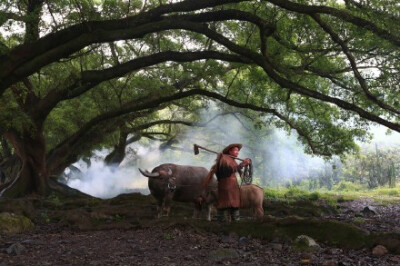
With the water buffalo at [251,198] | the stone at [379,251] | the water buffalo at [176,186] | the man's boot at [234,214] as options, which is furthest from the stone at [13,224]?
the stone at [379,251]

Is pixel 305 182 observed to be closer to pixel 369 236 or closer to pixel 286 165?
pixel 286 165

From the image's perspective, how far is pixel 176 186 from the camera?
11.5 meters

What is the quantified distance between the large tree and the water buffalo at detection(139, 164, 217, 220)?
3.73 metres

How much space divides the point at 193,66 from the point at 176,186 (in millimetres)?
8138

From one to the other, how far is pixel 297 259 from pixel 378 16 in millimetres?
7169

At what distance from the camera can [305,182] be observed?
2406 inches

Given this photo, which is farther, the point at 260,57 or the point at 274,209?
the point at 274,209

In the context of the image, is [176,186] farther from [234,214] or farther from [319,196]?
[319,196]

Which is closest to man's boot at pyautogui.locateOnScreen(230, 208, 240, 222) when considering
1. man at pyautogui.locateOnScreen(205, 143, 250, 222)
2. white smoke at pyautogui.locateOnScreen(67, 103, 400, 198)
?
man at pyautogui.locateOnScreen(205, 143, 250, 222)

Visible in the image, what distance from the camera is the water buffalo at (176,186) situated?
11.3 m

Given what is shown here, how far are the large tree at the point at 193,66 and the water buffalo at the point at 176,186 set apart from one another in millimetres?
3730

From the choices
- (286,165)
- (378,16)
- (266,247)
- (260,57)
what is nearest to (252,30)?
(260,57)

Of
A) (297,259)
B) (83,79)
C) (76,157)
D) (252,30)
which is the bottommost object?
(297,259)

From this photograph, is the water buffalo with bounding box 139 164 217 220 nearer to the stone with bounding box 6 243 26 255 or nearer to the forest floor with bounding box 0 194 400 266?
the forest floor with bounding box 0 194 400 266
